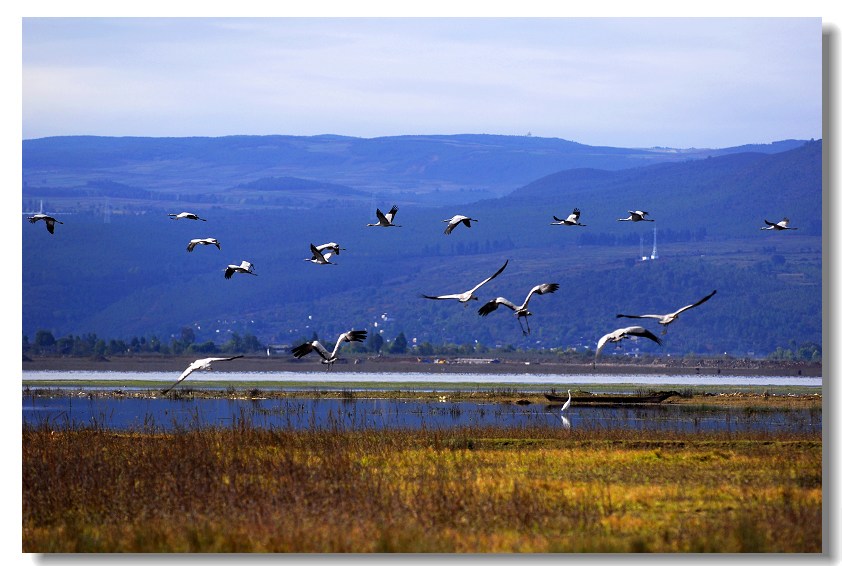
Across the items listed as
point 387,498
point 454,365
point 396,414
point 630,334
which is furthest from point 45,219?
point 454,365

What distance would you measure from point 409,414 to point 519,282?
112 m

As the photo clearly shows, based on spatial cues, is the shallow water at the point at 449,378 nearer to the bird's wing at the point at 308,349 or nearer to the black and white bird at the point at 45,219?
the black and white bird at the point at 45,219

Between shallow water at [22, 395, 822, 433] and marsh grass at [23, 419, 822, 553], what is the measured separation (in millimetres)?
12023

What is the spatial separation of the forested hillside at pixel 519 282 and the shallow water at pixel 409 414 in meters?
73.2

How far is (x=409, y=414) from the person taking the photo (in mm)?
50875

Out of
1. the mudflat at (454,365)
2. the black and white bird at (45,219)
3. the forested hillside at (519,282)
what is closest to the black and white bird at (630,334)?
the black and white bird at (45,219)

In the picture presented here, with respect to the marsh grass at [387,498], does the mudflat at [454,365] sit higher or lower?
lower

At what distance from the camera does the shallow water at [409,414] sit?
1699 inches

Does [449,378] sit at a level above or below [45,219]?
below

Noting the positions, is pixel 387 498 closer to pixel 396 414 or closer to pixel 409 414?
pixel 396 414

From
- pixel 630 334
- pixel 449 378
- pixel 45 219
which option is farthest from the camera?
pixel 449 378

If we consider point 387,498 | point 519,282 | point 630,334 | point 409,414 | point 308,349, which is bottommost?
point 519,282

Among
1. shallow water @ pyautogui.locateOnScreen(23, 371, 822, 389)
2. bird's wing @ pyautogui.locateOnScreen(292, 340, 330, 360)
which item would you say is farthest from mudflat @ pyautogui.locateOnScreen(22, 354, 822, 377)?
bird's wing @ pyautogui.locateOnScreen(292, 340, 330, 360)
